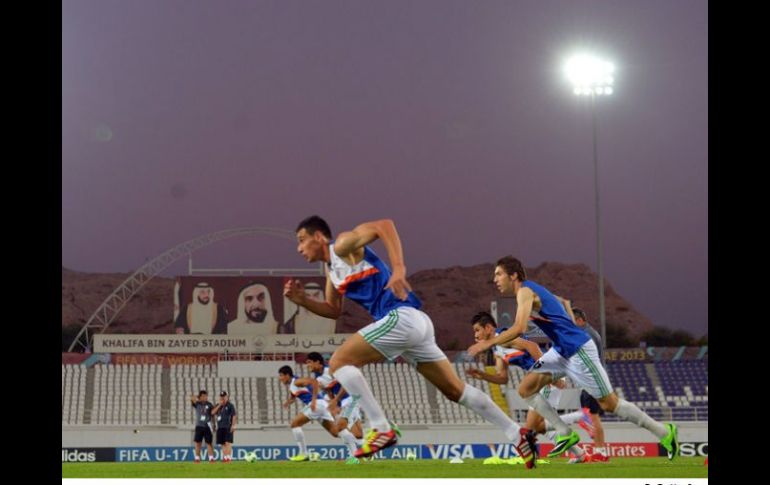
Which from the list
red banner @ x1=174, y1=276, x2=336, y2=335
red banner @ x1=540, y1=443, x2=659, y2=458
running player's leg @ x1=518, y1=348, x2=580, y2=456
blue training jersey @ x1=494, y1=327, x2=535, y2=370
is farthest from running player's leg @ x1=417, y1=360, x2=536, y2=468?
red banner @ x1=174, y1=276, x2=336, y2=335

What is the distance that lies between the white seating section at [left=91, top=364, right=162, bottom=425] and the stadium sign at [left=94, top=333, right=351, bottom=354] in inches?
27.9

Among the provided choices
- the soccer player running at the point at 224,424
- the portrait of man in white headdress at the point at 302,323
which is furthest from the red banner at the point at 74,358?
the soccer player running at the point at 224,424

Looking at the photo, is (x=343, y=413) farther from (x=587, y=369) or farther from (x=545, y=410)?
(x=587, y=369)

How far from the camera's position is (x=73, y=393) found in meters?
35.5

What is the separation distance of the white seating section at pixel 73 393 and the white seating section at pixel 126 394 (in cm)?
43

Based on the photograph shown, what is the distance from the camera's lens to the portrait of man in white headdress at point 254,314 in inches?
1447

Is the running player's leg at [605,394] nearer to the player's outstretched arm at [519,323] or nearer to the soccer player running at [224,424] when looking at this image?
the player's outstretched arm at [519,323]

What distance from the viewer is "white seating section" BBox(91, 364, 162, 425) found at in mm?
34594

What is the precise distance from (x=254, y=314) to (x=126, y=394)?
5153mm

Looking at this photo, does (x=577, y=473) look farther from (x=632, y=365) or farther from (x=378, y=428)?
(x=632, y=365)

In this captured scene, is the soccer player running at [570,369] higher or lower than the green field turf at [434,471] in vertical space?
higher
